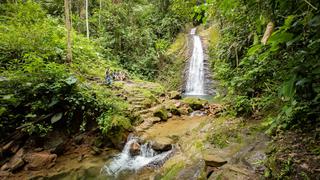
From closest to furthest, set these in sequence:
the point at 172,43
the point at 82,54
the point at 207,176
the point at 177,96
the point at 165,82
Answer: the point at 207,176
the point at 177,96
the point at 82,54
the point at 165,82
the point at 172,43

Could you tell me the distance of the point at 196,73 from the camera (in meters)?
16.5

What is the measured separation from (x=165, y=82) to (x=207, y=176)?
13069mm

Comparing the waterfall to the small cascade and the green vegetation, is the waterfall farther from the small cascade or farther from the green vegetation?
the small cascade

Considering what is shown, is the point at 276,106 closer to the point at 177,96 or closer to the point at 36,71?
the point at 36,71

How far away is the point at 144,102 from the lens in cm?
966

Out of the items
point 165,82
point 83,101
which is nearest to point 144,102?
point 83,101

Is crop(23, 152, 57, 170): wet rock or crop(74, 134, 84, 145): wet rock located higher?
crop(74, 134, 84, 145): wet rock

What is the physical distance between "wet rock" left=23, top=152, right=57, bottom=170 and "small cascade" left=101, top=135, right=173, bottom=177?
4.63 ft

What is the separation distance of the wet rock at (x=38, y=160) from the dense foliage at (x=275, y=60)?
4.90 m

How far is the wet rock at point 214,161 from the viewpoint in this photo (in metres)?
3.93

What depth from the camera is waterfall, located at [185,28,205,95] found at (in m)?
15.6

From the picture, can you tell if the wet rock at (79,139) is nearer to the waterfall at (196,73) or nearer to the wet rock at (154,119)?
the wet rock at (154,119)

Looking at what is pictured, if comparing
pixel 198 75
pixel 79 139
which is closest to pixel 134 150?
pixel 79 139

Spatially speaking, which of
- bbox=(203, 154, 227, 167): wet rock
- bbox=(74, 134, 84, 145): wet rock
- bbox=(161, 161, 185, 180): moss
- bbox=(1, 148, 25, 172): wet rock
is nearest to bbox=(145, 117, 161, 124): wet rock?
bbox=(74, 134, 84, 145): wet rock
